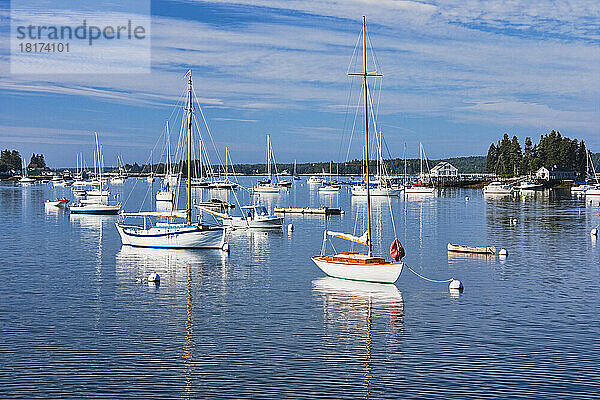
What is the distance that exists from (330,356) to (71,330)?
45.0 ft

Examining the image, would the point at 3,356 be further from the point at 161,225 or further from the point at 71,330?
the point at 161,225

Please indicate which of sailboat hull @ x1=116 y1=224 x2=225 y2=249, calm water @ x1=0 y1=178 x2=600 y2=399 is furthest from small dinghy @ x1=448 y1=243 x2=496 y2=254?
sailboat hull @ x1=116 y1=224 x2=225 y2=249

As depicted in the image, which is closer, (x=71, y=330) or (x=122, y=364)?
(x=122, y=364)

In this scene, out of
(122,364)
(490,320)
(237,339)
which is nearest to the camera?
(122,364)

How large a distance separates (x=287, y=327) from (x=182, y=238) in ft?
103

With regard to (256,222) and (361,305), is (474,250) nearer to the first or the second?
(361,305)

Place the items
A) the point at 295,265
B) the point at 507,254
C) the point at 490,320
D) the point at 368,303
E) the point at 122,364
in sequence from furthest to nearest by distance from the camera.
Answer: the point at 507,254 < the point at 295,265 < the point at 368,303 < the point at 490,320 < the point at 122,364

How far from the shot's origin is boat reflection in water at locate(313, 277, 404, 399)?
35094 mm

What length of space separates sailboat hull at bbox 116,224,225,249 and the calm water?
111 cm

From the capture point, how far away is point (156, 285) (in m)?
47.3

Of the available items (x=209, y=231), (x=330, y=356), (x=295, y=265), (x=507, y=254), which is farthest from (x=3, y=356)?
(x=507, y=254)

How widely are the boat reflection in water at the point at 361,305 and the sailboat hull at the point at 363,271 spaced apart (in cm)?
41

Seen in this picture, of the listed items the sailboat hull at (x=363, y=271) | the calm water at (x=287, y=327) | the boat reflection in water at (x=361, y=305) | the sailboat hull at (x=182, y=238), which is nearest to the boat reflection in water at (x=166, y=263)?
the calm water at (x=287, y=327)

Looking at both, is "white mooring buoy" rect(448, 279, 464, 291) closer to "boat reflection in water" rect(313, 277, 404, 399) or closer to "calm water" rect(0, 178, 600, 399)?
"calm water" rect(0, 178, 600, 399)
